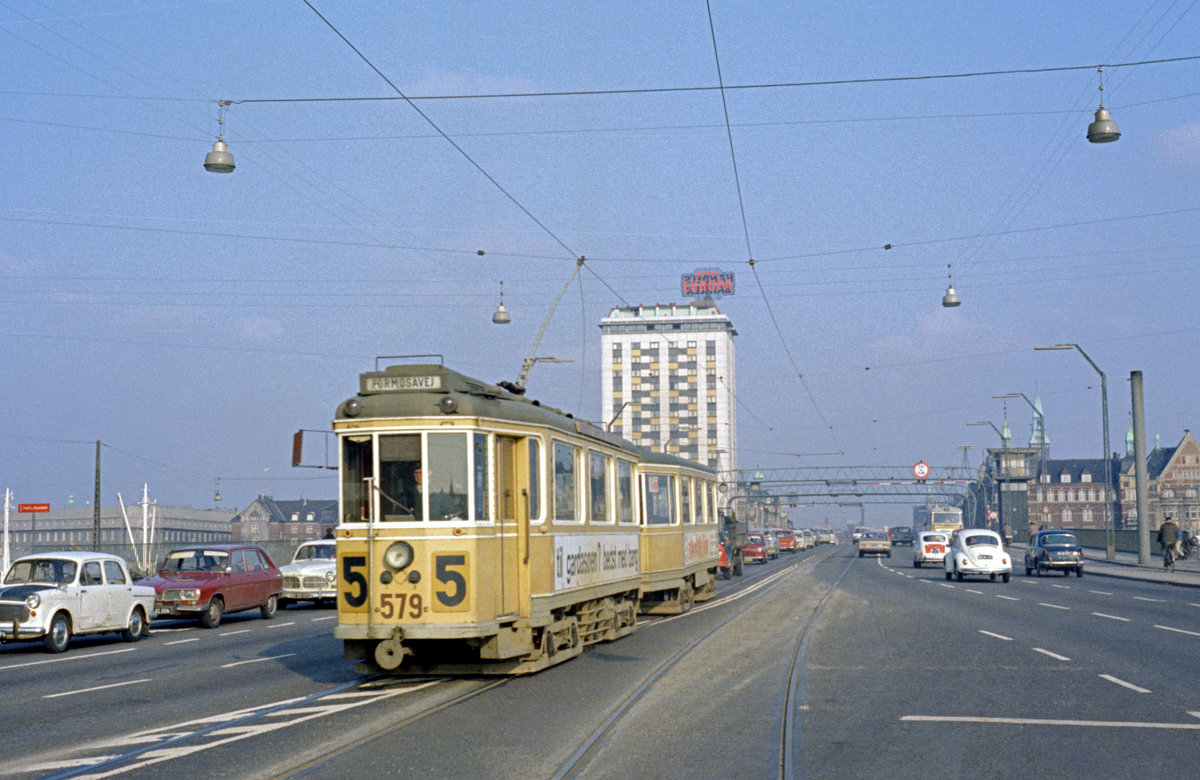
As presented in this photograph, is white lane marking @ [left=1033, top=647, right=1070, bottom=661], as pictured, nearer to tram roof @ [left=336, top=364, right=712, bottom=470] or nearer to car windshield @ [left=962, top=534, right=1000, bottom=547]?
tram roof @ [left=336, top=364, right=712, bottom=470]

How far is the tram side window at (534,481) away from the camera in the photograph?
530 inches

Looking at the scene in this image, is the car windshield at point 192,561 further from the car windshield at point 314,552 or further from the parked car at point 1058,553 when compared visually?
the parked car at point 1058,553

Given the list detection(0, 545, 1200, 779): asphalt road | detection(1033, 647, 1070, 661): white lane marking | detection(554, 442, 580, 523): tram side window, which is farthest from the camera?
detection(1033, 647, 1070, 661): white lane marking

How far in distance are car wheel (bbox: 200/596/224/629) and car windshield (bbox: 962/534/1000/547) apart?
23.8 m

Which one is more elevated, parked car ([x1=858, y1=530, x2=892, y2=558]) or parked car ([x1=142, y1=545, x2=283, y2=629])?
parked car ([x1=142, y1=545, x2=283, y2=629])

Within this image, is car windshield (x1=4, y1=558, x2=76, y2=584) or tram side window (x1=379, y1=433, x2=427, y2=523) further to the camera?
car windshield (x1=4, y1=558, x2=76, y2=584)

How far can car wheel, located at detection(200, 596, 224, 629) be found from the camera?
936 inches

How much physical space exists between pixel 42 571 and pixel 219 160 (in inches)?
285

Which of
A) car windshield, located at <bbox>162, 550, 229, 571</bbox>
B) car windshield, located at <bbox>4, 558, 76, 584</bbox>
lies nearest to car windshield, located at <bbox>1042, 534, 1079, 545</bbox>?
car windshield, located at <bbox>162, 550, 229, 571</bbox>

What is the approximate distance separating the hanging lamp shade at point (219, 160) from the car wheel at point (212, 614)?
902cm

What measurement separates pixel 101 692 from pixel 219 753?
198 inches

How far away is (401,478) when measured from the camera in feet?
41.0

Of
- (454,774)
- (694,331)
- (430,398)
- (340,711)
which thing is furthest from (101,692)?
(694,331)

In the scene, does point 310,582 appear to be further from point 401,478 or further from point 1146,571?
point 1146,571
